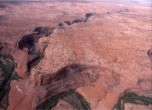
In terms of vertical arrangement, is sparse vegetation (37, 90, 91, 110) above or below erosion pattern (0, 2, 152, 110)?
below

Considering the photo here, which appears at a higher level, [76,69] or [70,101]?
[76,69]

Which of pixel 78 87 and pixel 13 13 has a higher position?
pixel 13 13

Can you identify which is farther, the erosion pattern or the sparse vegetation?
the erosion pattern

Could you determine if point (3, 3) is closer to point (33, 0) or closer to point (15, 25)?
point (33, 0)

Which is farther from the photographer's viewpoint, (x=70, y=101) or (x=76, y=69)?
(x=76, y=69)

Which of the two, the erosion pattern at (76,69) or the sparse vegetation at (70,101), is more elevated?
the erosion pattern at (76,69)

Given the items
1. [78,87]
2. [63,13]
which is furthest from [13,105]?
[63,13]

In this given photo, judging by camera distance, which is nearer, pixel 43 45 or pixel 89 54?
pixel 89 54

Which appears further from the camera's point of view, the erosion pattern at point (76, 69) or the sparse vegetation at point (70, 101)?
the erosion pattern at point (76, 69)
